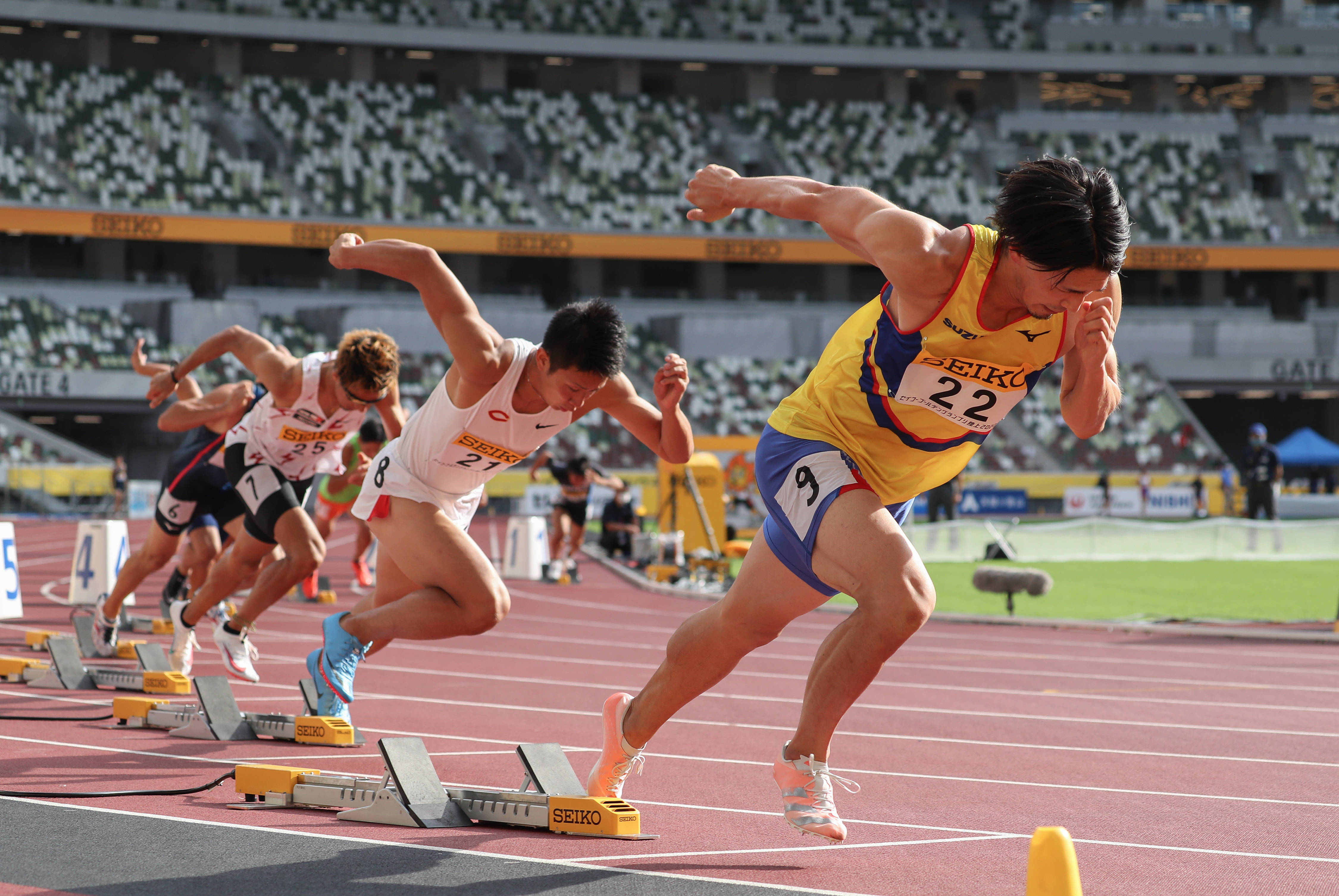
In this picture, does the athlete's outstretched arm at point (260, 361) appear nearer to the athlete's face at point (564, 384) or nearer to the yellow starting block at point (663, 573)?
the athlete's face at point (564, 384)

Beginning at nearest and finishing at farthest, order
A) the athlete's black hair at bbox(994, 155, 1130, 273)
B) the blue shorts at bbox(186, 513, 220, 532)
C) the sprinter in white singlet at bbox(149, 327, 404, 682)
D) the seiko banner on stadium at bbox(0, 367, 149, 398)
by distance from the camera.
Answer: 1. the athlete's black hair at bbox(994, 155, 1130, 273)
2. the sprinter in white singlet at bbox(149, 327, 404, 682)
3. the blue shorts at bbox(186, 513, 220, 532)
4. the seiko banner on stadium at bbox(0, 367, 149, 398)

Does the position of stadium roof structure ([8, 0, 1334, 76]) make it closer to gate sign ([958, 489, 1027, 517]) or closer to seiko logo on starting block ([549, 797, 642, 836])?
gate sign ([958, 489, 1027, 517])

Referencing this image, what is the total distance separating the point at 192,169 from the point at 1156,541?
30.7 m

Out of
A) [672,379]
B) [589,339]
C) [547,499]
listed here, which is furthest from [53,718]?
[547,499]

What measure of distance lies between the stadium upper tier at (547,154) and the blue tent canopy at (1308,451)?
31.5 ft

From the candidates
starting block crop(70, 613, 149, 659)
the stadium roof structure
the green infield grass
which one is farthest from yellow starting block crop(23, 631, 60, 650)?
the stadium roof structure

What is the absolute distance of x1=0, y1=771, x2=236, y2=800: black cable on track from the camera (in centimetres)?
435

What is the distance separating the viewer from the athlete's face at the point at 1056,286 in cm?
327

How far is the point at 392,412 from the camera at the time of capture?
6141 millimetres

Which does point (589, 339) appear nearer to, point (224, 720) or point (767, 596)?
point (767, 596)

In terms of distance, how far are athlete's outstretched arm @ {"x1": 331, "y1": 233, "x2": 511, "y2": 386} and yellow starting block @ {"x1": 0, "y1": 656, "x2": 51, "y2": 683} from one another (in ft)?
13.3

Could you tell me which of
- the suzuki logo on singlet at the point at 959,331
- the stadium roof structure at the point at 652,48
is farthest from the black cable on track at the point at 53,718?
the stadium roof structure at the point at 652,48

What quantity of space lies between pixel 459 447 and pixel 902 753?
251 centimetres

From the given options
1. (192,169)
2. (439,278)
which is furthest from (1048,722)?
(192,169)
